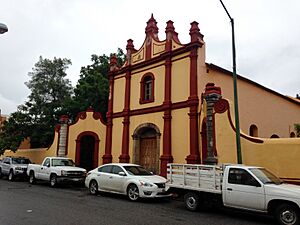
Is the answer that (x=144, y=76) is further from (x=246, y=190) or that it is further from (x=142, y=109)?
(x=246, y=190)

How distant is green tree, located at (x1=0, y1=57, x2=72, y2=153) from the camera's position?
87.1ft

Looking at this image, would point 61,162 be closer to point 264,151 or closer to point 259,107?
point 264,151

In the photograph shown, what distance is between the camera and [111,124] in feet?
73.6

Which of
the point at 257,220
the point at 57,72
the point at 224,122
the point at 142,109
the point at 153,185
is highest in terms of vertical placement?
the point at 57,72

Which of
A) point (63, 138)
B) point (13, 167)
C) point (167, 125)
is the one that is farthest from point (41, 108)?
point (167, 125)

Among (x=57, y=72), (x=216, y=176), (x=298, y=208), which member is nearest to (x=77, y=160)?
(x=57, y=72)

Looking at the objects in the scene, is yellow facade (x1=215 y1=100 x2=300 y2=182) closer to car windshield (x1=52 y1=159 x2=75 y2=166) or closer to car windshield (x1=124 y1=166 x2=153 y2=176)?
car windshield (x1=124 y1=166 x2=153 y2=176)

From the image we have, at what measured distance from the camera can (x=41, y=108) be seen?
28.3 m

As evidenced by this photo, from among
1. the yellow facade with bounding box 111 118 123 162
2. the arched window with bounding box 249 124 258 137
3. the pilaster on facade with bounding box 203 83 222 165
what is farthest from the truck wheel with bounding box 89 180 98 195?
the arched window with bounding box 249 124 258 137

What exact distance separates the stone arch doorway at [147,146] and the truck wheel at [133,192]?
229 inches

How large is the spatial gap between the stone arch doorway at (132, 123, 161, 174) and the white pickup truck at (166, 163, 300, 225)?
7.31 m

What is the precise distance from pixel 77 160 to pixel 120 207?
13533 millimetres

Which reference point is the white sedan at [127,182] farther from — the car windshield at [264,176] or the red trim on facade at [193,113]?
the car windshield at [264,176]

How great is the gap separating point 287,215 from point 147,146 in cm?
1226
